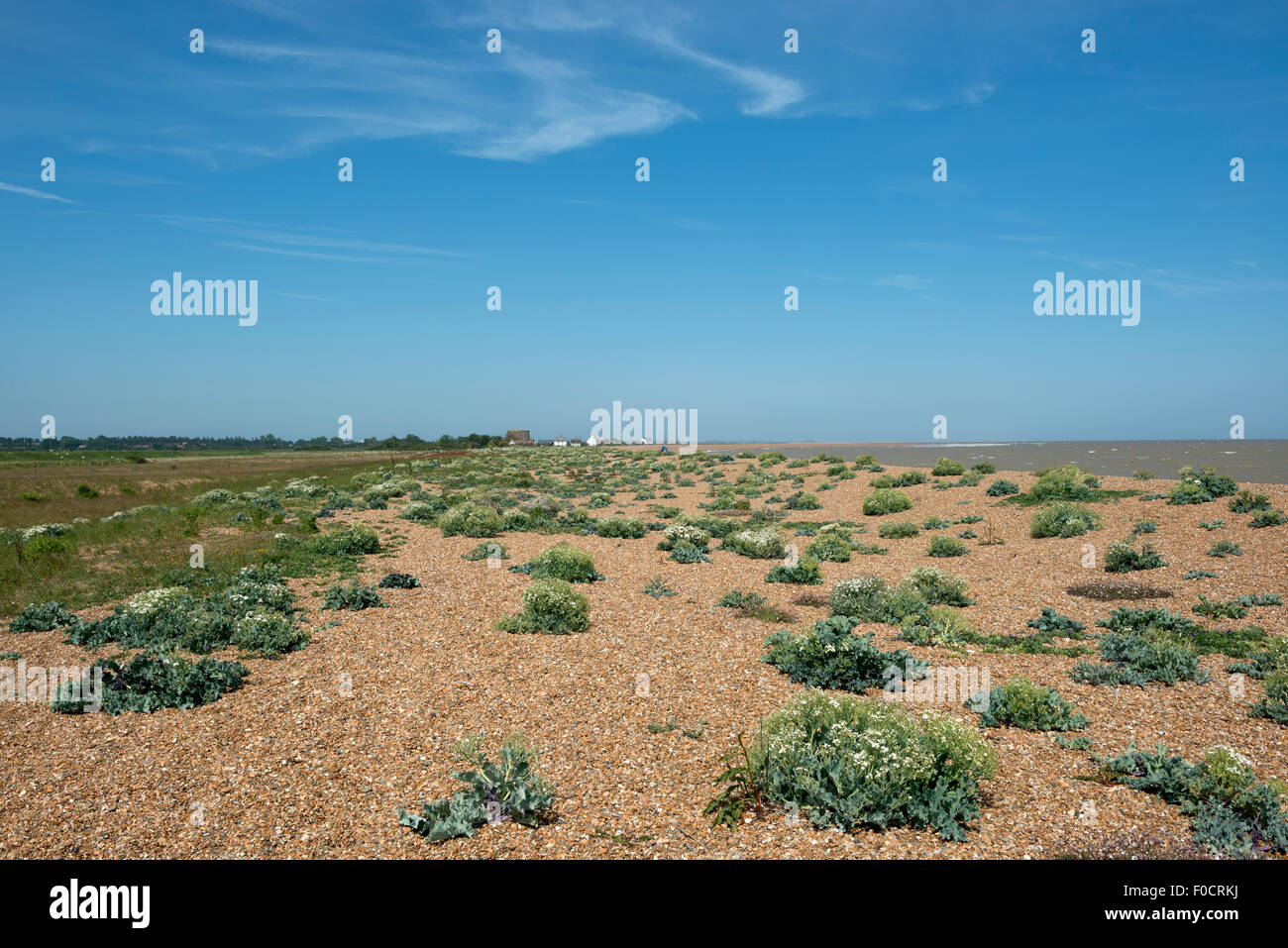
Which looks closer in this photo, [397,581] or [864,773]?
[864,773]

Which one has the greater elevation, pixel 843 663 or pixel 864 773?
pixel 864 773

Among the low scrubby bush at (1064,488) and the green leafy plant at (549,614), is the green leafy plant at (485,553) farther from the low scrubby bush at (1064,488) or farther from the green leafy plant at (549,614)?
the low scrubby bush at (1064,488)

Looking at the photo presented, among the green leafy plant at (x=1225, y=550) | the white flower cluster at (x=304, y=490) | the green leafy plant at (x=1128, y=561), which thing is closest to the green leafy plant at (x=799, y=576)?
the green leafy plant at (x=1128, y=561)

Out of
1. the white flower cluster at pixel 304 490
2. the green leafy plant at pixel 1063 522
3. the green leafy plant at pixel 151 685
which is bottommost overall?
the green leafy plant at pixel 151 685

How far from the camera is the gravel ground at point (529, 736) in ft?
17.4

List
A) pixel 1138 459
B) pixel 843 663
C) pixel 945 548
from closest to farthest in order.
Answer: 1. pixel 843 663
2. pixel 945 548
3. pixel 1138 459

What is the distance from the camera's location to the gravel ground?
5.29 m

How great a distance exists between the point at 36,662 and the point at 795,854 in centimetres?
1165

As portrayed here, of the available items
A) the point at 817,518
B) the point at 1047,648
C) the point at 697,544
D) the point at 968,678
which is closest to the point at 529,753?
the point at 968,678

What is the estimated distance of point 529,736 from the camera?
7336mm

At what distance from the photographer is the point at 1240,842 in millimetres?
4891

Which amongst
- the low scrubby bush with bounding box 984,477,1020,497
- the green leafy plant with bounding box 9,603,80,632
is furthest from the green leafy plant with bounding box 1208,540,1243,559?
the green leafy plant with bounding box 9,603,80,632

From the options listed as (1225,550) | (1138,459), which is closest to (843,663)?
(1225,550)

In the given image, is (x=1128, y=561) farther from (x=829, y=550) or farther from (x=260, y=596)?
(x=260, y=596)
